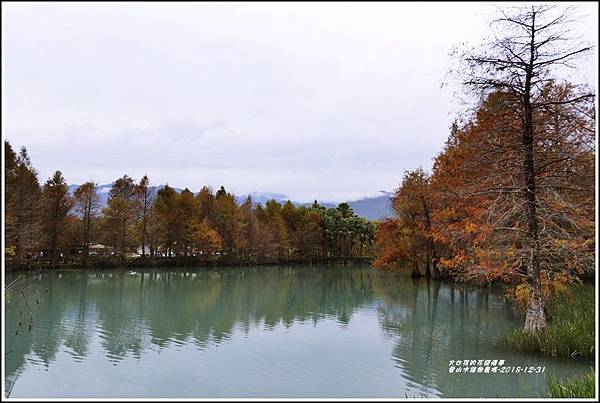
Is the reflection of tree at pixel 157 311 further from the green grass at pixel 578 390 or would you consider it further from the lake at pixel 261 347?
the green grass at pixel 578 390

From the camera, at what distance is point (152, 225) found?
129 ft

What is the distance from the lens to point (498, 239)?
33.0 feet

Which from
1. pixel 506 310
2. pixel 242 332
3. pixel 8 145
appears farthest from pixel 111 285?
pixel 506 310

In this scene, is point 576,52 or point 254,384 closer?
point 254,384

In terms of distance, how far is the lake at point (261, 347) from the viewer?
7824 mm

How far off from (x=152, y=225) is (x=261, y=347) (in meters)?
30.7

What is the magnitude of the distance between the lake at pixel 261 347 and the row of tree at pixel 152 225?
12037 mm

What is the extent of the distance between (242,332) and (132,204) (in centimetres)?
2953

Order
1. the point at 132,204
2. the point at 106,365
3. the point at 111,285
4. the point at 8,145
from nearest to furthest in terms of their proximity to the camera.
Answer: the point at 106,365, the point at 111,285, the point at 8,145, the point at 132,204

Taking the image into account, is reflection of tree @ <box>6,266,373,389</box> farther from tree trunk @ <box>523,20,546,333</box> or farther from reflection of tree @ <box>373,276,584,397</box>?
tree trunk @ <box>523,20,546,333</box>

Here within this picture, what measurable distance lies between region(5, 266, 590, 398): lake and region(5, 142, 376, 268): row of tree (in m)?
12.0

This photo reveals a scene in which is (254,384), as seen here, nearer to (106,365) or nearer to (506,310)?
(106,365)

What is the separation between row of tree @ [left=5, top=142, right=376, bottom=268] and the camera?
28.9 metres

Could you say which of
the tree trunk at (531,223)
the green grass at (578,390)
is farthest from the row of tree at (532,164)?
the green grass at (578,390)
